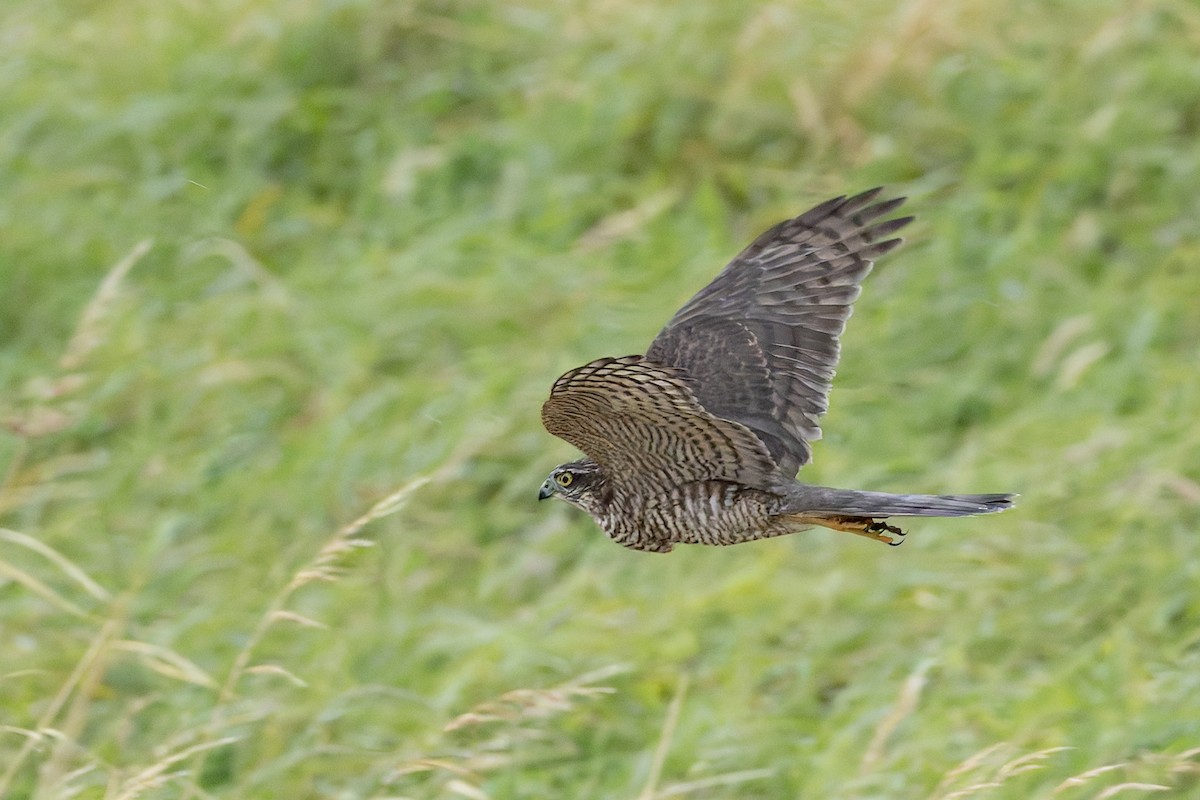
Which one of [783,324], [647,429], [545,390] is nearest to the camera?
[647,429]

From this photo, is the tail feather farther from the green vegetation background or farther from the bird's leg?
the green vegetation background

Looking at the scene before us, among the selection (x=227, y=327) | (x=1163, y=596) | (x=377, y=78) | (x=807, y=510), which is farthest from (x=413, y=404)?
(x=807, y=510)

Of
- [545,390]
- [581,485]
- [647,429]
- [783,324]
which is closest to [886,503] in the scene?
[647,429]

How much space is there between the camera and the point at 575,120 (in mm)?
7238

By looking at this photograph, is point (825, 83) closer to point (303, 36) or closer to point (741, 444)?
point (303, 36)

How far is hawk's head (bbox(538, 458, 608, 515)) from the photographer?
317cm

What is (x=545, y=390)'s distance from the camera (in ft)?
19.7

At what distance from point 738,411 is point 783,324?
0.96 ft

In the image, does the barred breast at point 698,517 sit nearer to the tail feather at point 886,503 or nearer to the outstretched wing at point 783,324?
the tail feather at point 886,503

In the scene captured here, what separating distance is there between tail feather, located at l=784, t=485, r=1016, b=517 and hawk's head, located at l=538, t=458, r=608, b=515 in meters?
0.33

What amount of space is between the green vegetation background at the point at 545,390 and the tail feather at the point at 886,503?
2.90ft

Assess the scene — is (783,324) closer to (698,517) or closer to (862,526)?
(862,526)

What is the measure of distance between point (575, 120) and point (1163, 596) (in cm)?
325

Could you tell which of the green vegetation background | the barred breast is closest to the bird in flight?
the barred breast
